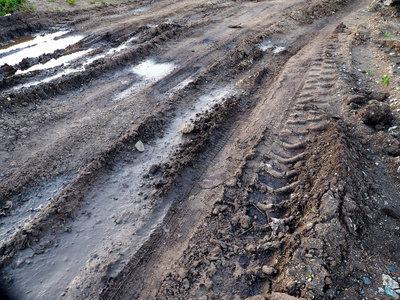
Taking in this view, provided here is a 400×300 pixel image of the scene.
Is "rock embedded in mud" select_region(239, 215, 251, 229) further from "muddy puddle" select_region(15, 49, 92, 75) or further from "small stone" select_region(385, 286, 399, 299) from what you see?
"muddy puddle" select_region(15, 49, 92, 75)

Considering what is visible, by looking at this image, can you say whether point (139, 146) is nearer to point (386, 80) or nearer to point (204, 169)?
point (204, 169)

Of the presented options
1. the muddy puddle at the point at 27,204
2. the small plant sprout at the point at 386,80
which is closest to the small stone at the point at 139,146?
the muddy puddle at the point at 27,204

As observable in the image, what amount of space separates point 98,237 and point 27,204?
159 cm

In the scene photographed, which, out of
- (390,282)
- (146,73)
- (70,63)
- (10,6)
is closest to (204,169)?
(390,282)

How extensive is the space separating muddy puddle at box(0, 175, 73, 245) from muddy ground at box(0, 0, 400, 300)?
2 cm

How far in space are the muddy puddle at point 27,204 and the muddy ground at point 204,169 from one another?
0.07ft

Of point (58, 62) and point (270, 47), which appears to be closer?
point (58, 62)

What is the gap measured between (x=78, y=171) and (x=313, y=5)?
12.8 m

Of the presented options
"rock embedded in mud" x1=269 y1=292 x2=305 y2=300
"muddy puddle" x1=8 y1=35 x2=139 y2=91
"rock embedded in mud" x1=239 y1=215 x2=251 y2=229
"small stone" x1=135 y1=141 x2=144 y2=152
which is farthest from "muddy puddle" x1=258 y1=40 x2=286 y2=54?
"rock embedded in mud" x1=269 y1=292 x2=305 y2=300

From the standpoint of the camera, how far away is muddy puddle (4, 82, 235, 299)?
362 cm

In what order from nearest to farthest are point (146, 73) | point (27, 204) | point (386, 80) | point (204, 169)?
1. point (27, 204)
2. point (204, 169)
3. point (386, 80)
4. point (146, 73)

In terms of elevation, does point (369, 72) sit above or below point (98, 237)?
above

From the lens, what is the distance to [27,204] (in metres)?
4.59

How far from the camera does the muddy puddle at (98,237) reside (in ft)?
11.9
